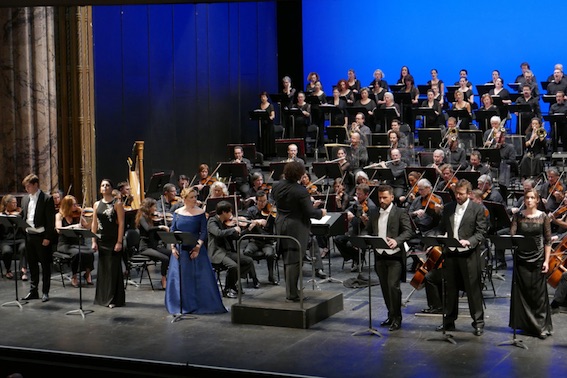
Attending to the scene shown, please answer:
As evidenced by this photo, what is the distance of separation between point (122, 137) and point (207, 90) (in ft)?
9.88

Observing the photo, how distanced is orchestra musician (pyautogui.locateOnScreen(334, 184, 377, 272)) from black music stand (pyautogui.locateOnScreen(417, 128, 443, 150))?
13.9 feet

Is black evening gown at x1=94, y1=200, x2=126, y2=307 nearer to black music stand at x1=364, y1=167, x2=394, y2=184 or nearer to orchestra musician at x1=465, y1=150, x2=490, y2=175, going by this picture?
black music stand at x1=364, y1=167, x2=394, y2=184

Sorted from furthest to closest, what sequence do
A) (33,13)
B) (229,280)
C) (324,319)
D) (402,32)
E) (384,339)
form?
(402,32) < (33,13) < (229,280) < (324,319) < (384,339)

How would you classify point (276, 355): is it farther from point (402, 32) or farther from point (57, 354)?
point (402, 32)

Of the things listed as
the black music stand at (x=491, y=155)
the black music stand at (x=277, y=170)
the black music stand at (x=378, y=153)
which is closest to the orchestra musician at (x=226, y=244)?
the black music stand at (x=277, y=170)

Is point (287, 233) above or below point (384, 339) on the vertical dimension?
above

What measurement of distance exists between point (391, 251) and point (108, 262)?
10.7 ft

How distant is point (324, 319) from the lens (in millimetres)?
10219

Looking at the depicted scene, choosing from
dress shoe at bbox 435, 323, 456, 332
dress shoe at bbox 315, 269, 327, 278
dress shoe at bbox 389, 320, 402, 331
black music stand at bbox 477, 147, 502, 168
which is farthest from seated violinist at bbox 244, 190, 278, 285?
black music stand at bbox 477, 147, 502, 168

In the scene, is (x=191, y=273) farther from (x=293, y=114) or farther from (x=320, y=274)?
(x=293, y=114)

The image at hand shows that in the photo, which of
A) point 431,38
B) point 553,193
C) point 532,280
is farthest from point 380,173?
point 431,38

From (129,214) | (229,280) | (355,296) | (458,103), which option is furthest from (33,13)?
(458,103)

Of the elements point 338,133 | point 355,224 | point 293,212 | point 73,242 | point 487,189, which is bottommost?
point 73,242

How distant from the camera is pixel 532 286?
912cm
